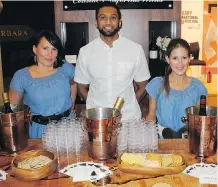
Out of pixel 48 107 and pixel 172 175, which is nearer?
pixel 172 175

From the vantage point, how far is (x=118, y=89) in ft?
8.28

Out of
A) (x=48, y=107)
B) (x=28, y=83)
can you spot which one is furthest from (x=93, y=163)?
(x=28, y=83)

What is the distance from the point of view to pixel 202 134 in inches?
57.1

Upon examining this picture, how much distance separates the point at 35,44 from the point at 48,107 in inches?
19.2

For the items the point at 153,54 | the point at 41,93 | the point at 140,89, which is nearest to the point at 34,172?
the point at 41,93

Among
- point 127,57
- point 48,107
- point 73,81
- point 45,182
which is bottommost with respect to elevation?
point 45,182

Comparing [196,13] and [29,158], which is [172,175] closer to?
[29,158]

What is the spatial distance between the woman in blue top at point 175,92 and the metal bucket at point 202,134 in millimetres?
556

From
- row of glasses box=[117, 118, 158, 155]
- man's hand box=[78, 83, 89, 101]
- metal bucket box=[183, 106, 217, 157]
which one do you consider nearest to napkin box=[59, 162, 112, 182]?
row of glasses box=[117, 118, 158, 155]

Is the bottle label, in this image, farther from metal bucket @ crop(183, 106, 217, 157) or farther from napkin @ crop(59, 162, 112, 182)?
napkin @ crop(59, 162, 112, 182)

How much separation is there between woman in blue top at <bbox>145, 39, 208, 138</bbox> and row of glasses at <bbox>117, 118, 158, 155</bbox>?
1.80ft

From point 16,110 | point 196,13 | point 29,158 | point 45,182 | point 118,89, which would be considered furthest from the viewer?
point 196,13

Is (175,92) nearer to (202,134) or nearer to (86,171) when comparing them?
(202,134)

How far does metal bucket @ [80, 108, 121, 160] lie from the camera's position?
1407 mm
